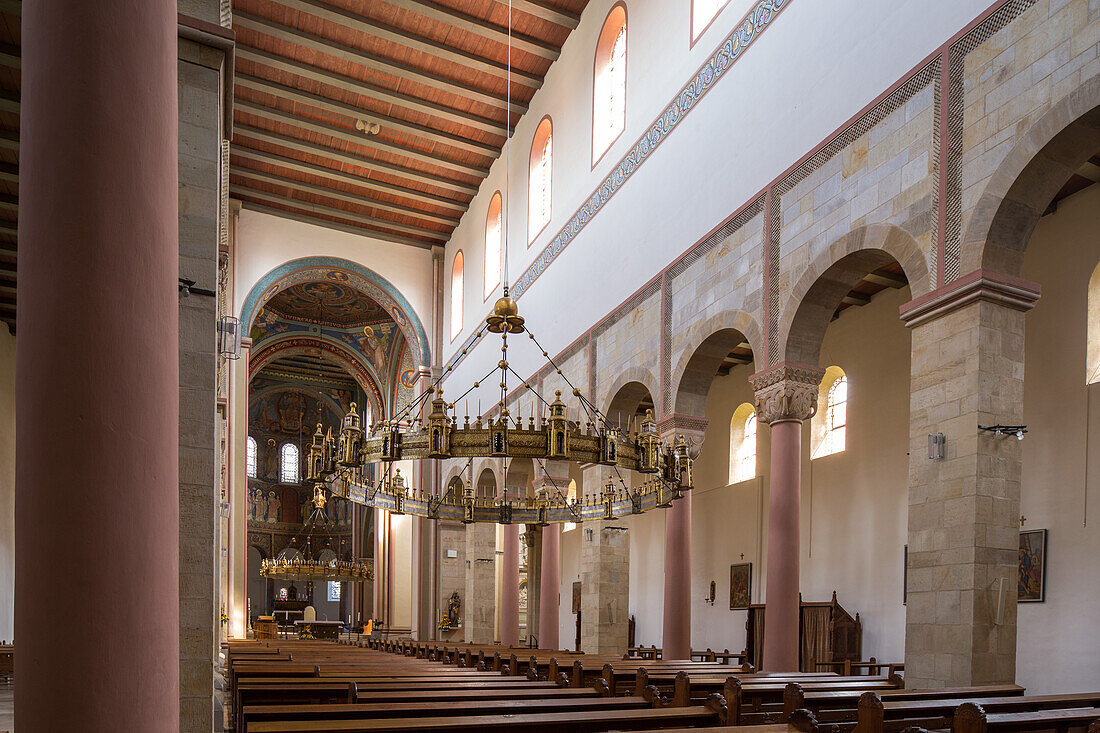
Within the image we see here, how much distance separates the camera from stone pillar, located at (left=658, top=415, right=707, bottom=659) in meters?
12.2

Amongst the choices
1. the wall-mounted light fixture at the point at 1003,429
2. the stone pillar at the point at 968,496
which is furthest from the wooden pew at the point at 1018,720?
the wall-mounted light fixture at the point at 1003,429

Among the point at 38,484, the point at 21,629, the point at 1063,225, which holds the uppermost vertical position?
the point at 1063,225

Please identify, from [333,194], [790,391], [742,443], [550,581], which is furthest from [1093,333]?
[333,194]

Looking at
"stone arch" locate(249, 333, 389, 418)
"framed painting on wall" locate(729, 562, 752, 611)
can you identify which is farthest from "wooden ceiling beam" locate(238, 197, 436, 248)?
"framed painting on wall" locate(729, 562, 752, 611)

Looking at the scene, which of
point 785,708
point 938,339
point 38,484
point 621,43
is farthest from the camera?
point 621,43

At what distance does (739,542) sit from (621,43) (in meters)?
9.09

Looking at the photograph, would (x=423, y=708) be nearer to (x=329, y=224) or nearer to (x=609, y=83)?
(x=609, y=83)

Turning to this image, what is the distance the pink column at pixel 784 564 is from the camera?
32.0ft

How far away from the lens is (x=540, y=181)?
18547 mm

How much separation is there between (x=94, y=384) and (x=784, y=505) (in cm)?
856

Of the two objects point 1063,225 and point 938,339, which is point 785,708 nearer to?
point 938,339

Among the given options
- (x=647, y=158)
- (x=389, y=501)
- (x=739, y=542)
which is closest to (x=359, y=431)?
(x=389, y=501)

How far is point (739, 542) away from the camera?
56.3 ft

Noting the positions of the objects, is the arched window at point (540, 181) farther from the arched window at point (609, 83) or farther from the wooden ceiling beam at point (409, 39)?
the arched window at point (609, 83)
